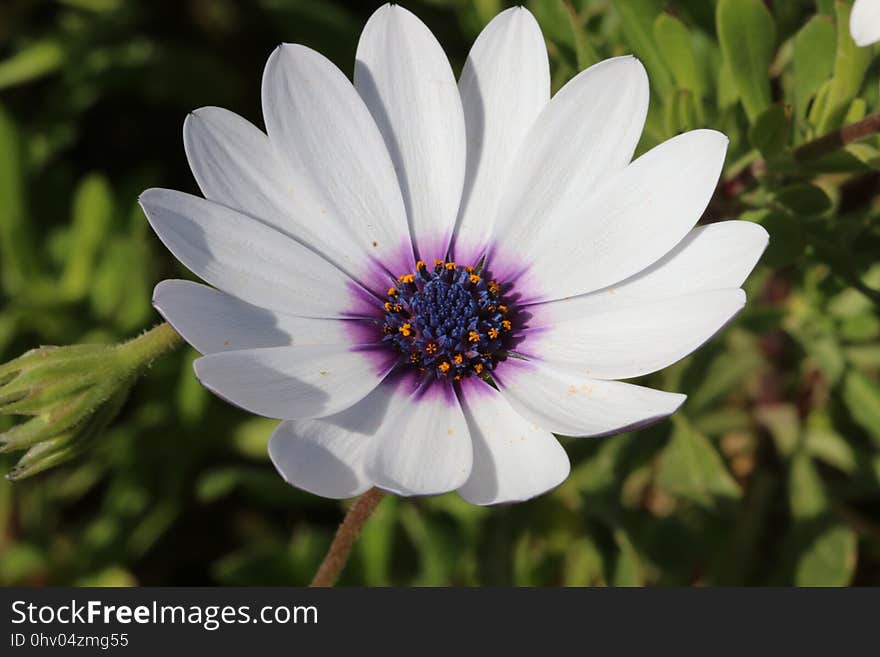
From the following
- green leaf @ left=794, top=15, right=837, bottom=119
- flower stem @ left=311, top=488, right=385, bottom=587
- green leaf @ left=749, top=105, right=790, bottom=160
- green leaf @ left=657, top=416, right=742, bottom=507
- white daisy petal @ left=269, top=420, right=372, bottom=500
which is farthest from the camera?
green leaf @ left=657, top=416, right=742, bottom=507

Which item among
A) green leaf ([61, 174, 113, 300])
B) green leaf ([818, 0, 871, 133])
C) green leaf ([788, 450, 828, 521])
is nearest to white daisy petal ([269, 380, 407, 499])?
green leaf ([818, 0, 871, 133])

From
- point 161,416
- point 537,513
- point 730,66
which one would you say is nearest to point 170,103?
point 161,416

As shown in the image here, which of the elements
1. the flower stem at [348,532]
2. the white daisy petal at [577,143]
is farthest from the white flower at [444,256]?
the flower stem at [348,532]

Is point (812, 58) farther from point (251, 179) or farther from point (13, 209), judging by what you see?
point (13, 209)

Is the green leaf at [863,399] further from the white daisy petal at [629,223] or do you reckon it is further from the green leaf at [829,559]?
the white daisy petal at [629,223]

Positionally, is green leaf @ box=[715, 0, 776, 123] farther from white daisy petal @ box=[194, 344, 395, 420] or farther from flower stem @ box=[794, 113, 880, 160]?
white daisy petal @ box=[194, 344, 395, 420]

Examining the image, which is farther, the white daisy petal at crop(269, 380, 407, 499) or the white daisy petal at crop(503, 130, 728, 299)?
the white daisy petal at crop(503, 130, 728, 299)

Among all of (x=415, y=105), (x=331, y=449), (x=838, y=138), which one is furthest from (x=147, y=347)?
(x=838, y=138)
